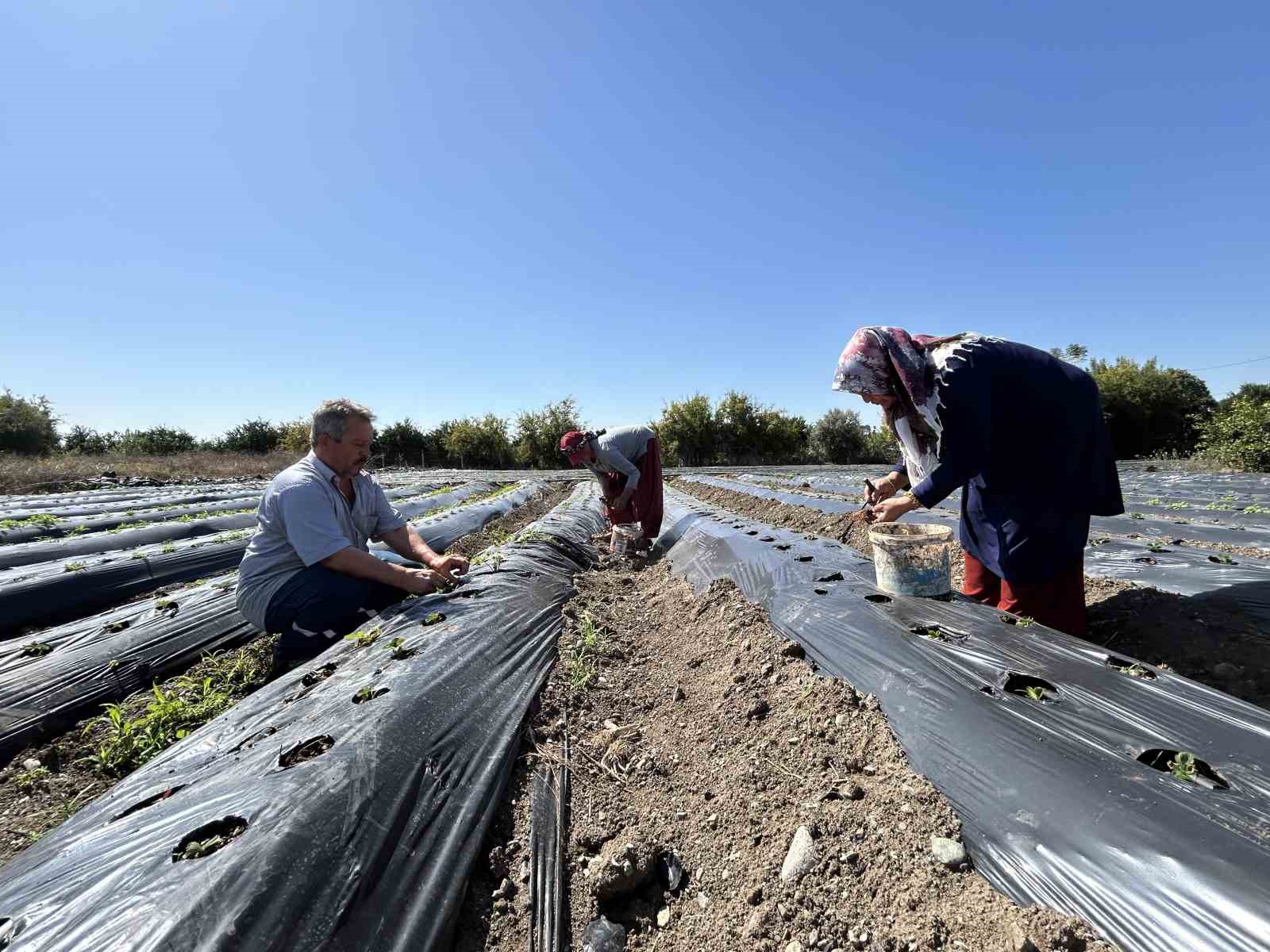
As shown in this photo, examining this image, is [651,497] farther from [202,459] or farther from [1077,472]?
[202,459]

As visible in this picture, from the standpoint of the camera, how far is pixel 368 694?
1851 millimetres

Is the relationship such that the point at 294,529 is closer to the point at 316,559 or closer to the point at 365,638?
the point at 316,559

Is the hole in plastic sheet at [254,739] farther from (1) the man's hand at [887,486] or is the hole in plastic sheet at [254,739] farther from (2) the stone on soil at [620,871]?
(1) the man's hand at [887,486]

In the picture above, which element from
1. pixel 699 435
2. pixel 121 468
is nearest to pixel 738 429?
pixel 699 435

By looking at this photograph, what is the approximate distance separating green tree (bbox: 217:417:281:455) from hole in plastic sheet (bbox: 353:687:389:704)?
43.2 meters

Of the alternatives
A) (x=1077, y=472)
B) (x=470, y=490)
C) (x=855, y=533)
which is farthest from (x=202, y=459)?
(x=1077, y=472)

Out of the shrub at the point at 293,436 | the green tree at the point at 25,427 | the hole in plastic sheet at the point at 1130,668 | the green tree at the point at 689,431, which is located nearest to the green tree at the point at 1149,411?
the green tree at the point at 689,431

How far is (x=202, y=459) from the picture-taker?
27.0 m

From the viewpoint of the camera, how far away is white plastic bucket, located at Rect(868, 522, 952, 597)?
8.06 feet

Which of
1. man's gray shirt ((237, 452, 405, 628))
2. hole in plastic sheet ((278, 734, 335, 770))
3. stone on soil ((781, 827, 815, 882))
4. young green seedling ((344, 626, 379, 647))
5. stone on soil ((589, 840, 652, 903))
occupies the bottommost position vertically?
stone on soil ((589, 840, 652, 903))

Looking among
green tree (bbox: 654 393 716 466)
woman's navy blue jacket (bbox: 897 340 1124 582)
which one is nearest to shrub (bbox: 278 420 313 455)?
green tree (bbox: 654 393 716 466)

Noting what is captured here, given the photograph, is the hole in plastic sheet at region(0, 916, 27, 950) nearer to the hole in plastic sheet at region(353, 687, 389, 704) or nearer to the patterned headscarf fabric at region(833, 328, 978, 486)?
the hole in plastic sheet at region(353, 687, 389, 704)

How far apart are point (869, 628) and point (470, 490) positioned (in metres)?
13.9

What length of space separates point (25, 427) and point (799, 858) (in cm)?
3741
